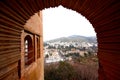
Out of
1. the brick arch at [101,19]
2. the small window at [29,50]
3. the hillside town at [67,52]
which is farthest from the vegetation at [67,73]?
the brick arch at [101,19]

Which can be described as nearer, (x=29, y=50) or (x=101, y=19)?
(x=101, y=19)

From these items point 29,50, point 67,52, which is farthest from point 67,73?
point 67,52

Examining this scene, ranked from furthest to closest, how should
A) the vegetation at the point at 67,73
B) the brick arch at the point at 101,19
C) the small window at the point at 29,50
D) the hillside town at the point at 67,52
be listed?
the hillside town at the point at 67,52 < the vegetation at the point at 67,73 < the small window at the point at 29,50 < the brick arch at the point at 101,19

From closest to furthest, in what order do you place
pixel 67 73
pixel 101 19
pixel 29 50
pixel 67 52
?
1. pixel 101 19
2. pixel 29 50
3. pixel 67 73
4. pixel 67 52

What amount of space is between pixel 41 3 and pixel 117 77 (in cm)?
256

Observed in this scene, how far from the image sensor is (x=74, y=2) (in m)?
4.89

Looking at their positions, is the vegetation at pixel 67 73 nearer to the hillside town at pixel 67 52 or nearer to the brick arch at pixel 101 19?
the hillside town at pixel 67 52

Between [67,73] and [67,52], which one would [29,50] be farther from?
[67,52]

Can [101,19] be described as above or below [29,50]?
above

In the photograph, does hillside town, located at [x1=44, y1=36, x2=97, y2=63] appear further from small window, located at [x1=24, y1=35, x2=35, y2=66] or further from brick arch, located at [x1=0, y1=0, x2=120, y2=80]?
brick arch, located at [x1=0, y1=0, x2=120, y2=80]

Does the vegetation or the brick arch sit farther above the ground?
the brick arch

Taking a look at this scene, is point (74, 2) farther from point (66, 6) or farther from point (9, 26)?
point (9, 26)

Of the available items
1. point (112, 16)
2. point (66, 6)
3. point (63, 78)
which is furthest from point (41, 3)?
point (63, 78)

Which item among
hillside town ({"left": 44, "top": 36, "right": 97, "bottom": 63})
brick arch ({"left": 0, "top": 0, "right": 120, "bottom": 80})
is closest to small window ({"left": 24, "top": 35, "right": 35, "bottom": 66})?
brick arch ({"left": 0, "top": 0, "right": 120, "bottom": 80})
